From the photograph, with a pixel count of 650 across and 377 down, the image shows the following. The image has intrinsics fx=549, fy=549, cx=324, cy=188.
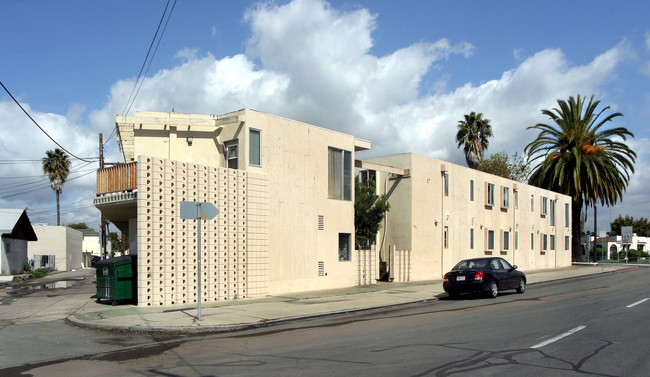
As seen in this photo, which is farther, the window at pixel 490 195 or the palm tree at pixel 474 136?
the palm tree at pixel 474 136

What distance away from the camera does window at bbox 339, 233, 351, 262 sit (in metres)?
22.9

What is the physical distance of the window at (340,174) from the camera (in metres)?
22.1

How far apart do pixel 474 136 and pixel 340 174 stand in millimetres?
28810

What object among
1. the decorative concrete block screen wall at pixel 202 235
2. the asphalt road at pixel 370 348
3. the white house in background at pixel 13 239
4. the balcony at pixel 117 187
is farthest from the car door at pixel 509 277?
the white house in background at pixel 13 239

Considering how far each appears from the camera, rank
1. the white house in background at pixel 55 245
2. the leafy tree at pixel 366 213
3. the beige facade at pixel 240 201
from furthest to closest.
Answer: the white house in background at pixel 55 245 → the leafy tree at pixel 366 213 → the beige facade at pixel 240 201

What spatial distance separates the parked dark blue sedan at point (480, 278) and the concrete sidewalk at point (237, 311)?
0.85 m

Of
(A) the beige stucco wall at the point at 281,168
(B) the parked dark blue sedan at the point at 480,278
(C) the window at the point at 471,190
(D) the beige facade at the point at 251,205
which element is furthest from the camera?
(C) the window at the point at 471,190

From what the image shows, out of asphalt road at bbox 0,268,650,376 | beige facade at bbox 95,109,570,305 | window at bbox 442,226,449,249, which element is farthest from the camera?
window at bbox 442,226,449,249

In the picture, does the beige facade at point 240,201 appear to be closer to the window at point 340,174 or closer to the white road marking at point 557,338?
the window at point 340,174

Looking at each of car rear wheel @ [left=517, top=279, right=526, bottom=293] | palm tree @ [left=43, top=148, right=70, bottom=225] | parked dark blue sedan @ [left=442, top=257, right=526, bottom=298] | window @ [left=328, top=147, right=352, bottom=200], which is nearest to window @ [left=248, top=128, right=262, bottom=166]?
window @ [left=328, top=147, right=352, bottom=200]

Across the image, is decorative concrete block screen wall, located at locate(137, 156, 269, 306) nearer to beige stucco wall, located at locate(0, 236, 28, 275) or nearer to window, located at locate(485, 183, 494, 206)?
window, located at locate(485, 183, 494, 206)

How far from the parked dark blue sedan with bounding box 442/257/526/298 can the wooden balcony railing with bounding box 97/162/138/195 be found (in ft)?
36.6

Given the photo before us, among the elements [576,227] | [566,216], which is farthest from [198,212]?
[576,227]

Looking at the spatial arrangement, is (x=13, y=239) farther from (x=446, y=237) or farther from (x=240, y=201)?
(x=446, y=237)
